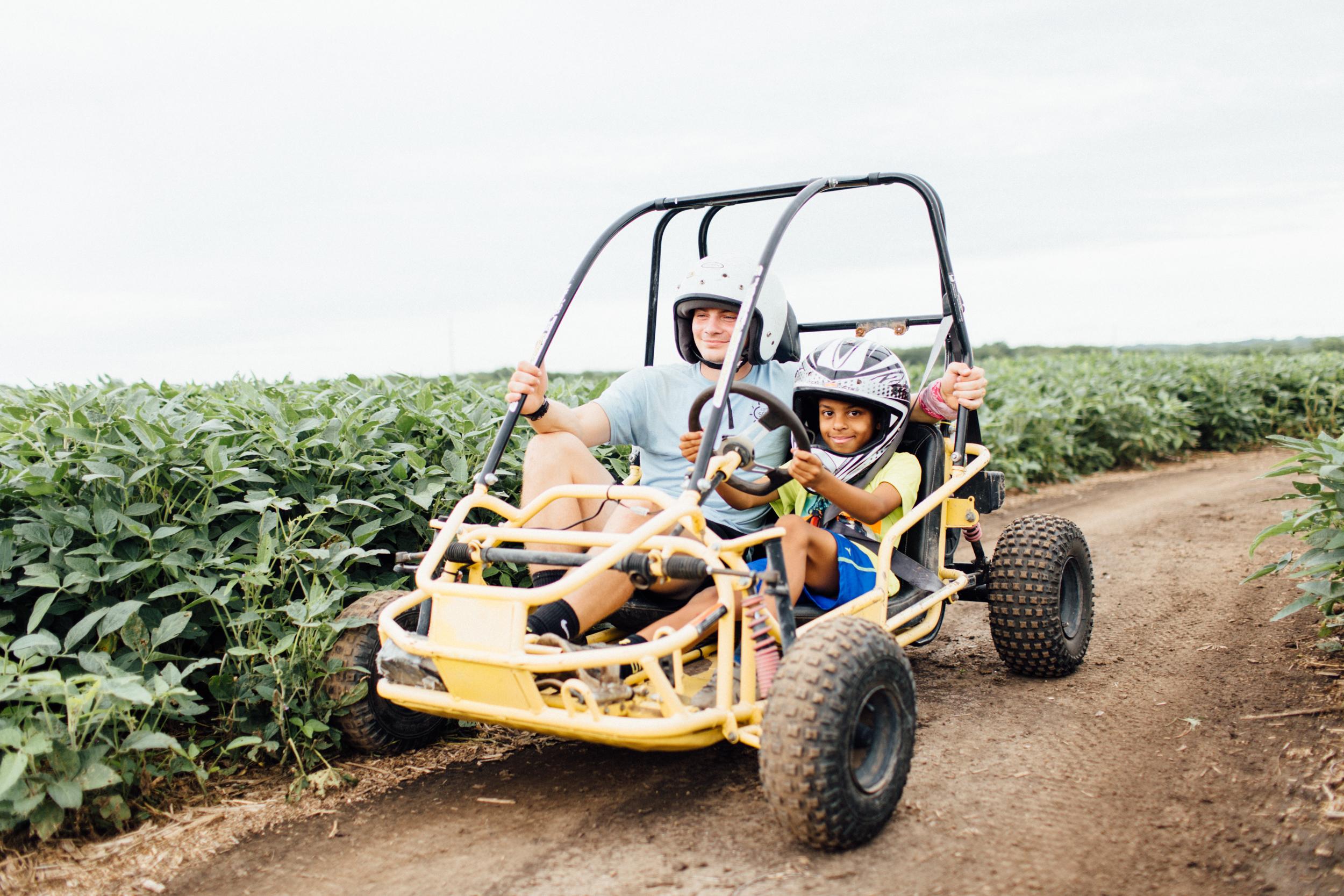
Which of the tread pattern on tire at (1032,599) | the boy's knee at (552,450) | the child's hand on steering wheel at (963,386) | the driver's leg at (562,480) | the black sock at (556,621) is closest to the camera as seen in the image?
the black sock at (556,621)

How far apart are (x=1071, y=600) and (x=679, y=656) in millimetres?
2539

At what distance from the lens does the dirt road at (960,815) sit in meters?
2.94

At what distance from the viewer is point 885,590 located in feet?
12.8

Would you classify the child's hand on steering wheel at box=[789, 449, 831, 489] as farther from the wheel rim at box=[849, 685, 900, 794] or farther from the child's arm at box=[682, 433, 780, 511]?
the wheel rim at box=[849, 685, 900, 794]

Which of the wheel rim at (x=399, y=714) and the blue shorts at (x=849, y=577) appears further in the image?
the blue shorts at (x=849, y=577)

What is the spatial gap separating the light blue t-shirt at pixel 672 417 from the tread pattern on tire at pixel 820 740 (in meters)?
1.31

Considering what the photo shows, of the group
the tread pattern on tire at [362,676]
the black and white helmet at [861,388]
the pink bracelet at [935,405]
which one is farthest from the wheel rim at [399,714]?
the pink bracelet at [935,405]

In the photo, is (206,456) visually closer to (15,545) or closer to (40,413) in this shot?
(15,545)

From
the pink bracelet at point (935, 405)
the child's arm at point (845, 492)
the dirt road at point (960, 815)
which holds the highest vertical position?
the pink bracelet at point (935, 405)

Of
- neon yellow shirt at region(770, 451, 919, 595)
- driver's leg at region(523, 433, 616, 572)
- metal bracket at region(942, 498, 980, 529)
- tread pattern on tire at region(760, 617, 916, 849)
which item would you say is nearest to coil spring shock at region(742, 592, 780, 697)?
tread pattern on tire at region(760, 617, 916, 849)

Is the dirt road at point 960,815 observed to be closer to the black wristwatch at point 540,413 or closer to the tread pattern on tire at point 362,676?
the tread pattern on tire at point 362,676

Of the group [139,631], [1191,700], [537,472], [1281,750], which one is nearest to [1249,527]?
[1191,700]

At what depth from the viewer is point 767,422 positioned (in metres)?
3.85

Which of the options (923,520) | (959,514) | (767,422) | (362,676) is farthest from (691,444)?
(959,514)
